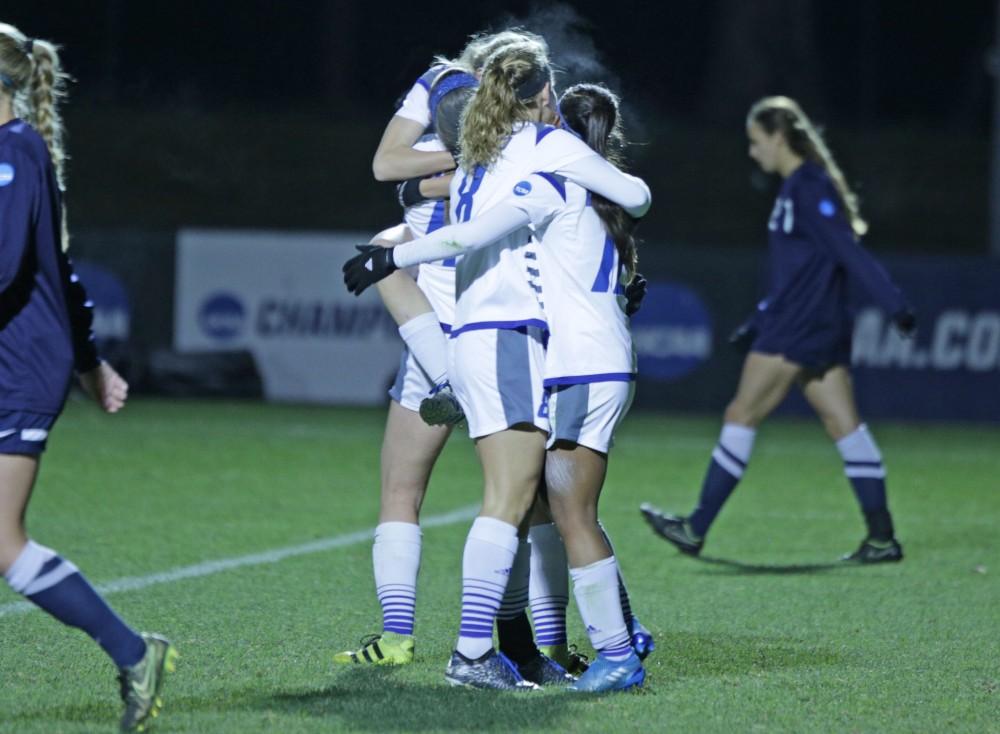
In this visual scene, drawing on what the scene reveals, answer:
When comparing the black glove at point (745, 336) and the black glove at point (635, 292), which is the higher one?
the black glove at point (635, 292)

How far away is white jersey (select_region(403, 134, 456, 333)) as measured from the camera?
219 inches

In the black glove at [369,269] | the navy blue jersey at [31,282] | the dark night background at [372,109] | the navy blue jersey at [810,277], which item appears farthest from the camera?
the dark night background at [372,109]

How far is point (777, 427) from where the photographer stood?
1534 centimetres

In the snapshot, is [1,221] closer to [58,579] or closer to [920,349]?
[58,579]

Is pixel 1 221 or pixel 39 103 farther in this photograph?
pixel 39 103

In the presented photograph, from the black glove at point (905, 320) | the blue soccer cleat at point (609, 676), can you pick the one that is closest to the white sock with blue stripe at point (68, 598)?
the blue soccer cleat at point (609, 676)

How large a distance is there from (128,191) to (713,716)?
922 inches

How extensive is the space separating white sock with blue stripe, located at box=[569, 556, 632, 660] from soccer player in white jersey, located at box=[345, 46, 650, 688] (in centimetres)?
2

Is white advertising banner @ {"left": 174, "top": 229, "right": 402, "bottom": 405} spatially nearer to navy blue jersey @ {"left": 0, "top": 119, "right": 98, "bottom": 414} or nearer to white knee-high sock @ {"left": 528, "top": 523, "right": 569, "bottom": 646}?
white knee-high sock @ {"left": 528, "top": 523, "right": 569, "bottom": 646}

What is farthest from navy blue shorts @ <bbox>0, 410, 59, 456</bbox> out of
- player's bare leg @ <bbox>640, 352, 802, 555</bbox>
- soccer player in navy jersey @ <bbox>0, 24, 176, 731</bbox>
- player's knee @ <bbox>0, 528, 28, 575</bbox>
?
player's bare leg @ <bbox>640, 352, 802, 555</bbox>

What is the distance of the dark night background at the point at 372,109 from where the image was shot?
1066 inches

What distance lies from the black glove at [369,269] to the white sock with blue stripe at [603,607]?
3.34 ft

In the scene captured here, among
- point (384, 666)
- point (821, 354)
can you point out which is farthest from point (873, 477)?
point (384, 666)

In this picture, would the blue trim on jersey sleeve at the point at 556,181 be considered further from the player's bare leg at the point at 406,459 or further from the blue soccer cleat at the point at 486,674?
the blue soccer cleat at the point at 486,674
